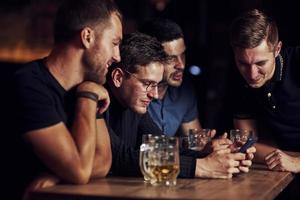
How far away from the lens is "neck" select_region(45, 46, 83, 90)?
292cm

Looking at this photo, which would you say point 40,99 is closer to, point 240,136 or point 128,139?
point 128,139

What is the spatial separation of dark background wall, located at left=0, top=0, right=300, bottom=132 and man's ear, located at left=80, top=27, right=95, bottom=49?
134 cm

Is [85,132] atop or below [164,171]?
atop

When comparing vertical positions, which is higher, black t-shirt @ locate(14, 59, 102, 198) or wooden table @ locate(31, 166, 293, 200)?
black t-shirt @ locate(14, 59, 102, 198)

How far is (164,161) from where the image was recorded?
9.11 feet

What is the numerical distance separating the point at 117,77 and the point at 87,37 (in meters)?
0.54

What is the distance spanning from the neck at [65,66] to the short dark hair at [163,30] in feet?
4.63

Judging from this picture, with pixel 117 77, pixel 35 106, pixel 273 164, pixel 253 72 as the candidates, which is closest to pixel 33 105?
pixel 35 106

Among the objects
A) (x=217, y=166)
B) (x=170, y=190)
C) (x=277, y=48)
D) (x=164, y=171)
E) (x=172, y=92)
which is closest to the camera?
(x=170, y=190)

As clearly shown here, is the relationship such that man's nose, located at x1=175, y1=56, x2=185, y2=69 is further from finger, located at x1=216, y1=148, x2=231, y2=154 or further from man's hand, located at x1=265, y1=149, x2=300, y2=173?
finger, located at x1=216, y1=148, x2=231, y2=154

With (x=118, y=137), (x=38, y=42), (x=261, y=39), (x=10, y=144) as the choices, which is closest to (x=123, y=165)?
(x=118, y=137)

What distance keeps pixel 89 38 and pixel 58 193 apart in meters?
0.76

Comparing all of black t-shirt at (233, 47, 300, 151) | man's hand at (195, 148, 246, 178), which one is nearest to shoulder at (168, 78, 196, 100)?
black t-shirt at (233, 47, 300, 151)

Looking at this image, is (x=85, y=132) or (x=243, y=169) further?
(x=243, y=169)
